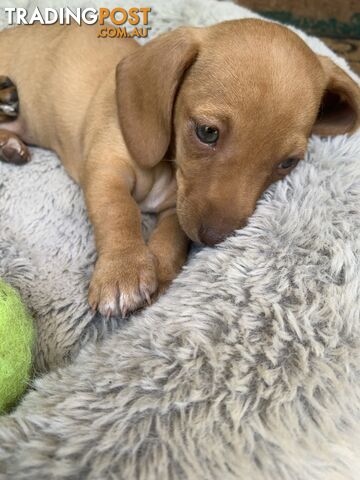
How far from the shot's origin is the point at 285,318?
4.09 feet

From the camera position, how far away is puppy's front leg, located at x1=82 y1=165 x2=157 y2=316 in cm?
142

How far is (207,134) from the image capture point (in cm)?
148

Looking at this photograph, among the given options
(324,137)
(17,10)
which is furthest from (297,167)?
(17,10)

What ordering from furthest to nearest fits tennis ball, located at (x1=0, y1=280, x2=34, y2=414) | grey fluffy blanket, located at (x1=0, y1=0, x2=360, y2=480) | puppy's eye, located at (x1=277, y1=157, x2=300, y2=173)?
1. puppy's eye, located at (x1=277, y1=157, x2=300, y2=173)
2. tennis ball, located at (x1=0, y1=280, x2=34, y2=414)
3. grey fluffy blanket, located at (x1=0, y1=0, x2=360, y2=480)

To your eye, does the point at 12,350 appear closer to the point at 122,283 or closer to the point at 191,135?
the point at 122,283

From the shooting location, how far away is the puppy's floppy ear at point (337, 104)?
172cm

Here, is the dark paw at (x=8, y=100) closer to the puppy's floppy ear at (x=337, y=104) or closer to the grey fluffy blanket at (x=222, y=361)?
the grey fluffy blanket at (x=222, y=361)

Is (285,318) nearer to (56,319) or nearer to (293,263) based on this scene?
(293,263)

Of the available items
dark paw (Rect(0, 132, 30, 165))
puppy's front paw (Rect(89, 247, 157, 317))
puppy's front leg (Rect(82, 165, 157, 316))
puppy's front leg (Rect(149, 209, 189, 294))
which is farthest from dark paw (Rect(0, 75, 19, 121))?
puppy's front paw (Rect(89, 247, 157, 317))

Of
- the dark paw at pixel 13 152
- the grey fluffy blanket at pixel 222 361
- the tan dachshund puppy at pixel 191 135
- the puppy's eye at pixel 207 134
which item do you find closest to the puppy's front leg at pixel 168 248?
the tan dachshund puppy at pixel 191 135

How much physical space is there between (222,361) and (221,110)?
642mm

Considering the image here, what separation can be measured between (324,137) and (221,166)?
1.72ft

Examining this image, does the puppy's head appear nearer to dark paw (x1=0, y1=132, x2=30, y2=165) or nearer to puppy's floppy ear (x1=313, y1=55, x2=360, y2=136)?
puppy's floppy ear (x1=313, y1=55, x2=360, y2=136)

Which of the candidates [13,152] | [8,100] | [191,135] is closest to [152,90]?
[191,135]
